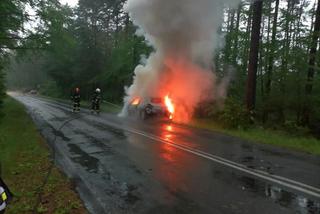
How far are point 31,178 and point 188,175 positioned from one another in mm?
3594

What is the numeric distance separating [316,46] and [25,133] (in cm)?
1648

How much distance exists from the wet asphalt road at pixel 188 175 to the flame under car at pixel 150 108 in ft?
24.4

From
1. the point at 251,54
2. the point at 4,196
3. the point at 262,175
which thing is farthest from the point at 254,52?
the point at 4,196

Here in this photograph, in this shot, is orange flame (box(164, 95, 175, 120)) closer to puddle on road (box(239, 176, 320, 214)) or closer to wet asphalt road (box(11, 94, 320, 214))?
wet asphalt road (box(11, 94, 320, 214))

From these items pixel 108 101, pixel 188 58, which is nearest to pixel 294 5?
pixel 188 58

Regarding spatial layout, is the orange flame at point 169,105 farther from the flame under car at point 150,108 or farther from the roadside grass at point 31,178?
the roadside grass at point 31,178

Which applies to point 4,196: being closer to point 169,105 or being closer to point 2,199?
point 2,199

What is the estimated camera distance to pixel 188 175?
23.2ft

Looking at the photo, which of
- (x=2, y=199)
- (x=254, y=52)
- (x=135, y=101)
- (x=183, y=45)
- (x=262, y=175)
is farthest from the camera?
(x=135, y=101)

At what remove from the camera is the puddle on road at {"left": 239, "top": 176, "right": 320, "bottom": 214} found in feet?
16.8

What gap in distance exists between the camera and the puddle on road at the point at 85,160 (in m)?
8.10

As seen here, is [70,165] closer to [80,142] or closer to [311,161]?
[80,142]

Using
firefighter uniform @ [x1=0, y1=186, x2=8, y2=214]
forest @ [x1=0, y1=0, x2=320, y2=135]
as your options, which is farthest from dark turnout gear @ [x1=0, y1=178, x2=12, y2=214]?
forest @ [x1=0, y1=0, x2=320, y2=135]

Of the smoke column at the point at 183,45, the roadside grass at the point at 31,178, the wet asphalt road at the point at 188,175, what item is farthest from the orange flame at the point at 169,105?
the roadside grass at the point at 31,178
